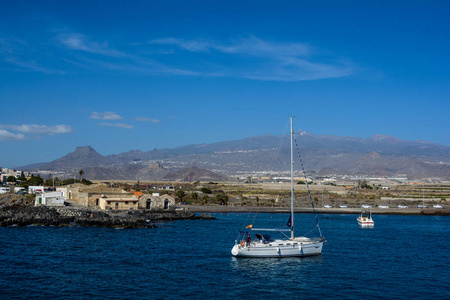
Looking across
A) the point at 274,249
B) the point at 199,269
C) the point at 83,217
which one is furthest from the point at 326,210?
the point at 199,269

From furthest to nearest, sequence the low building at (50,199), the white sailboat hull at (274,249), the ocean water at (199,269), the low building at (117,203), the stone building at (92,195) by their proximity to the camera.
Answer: the stone building at (92,195) → the low building at (117,203) → the low building at (50,199) → the white sailboat hull at (274,249) → the ocean water at (199,269)

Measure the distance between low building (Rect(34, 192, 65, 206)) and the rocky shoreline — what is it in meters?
2.79

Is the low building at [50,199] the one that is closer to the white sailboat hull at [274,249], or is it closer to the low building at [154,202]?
the low building at [154,202]

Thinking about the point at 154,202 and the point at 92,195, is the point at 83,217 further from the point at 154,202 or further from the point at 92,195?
the point at 154,202

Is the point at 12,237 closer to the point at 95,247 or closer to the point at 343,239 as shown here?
the point at 95,247

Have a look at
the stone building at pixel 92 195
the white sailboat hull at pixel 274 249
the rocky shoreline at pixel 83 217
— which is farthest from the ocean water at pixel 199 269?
the stone building at pixel 92 195

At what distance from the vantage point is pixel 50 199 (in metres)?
71.6

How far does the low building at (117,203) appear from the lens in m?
72.1

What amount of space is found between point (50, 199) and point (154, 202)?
53.4 ft

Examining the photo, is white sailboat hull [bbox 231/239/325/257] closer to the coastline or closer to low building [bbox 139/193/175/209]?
low building [bbox 139/193/175/209]

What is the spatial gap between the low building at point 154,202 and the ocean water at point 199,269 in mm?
24792

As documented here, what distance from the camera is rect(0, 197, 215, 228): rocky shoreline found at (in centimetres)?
5819

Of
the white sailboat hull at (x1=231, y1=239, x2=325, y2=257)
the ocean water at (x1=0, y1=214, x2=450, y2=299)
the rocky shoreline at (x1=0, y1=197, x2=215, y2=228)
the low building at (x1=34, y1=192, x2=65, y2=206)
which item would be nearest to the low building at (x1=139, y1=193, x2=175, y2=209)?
the rocky shoreline at (x1=0, y1=197, x2=215, y2=228)

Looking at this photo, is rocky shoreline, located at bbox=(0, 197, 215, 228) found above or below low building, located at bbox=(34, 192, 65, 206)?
below
